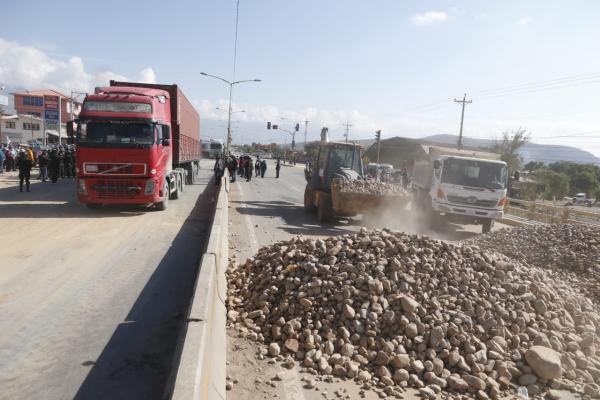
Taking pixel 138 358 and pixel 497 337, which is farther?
pixel 497 337

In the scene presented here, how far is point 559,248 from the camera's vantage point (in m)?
9.26

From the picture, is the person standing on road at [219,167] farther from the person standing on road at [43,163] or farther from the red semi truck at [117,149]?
the red semi truck at [117,149]

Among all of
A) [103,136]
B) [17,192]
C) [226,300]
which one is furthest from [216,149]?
[226,300]

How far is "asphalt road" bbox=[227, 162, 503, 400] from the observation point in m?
3.91

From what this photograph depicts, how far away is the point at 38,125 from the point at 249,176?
54.2 meters

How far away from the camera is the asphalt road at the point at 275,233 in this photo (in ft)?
12.8

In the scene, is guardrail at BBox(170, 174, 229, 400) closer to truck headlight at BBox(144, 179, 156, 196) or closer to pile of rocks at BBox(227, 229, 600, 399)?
pile of rocks at BBox(227, 229, 600, 399)

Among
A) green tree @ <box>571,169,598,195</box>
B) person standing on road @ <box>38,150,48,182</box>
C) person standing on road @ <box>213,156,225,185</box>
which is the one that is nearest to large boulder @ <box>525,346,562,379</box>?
person standing on road @ <box>213,156,225,185</box>

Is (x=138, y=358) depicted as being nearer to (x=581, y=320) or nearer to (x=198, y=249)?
(x=198, y=249)

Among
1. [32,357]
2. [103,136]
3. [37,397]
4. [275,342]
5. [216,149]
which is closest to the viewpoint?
[37,397]

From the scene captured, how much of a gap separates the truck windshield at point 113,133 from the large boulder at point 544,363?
10835mm

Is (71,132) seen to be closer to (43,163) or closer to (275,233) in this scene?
(275,233)

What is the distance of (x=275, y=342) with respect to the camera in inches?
185

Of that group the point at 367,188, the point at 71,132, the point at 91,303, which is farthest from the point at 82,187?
the point at 367,188
